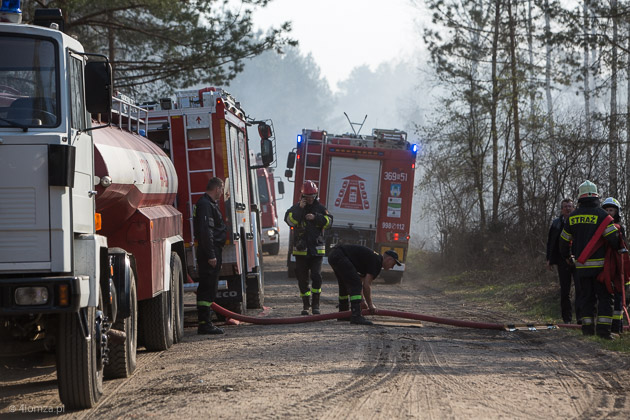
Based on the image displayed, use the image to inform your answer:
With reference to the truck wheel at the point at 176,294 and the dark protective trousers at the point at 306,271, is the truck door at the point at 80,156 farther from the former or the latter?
the dark protective trousers at the point at 306,271

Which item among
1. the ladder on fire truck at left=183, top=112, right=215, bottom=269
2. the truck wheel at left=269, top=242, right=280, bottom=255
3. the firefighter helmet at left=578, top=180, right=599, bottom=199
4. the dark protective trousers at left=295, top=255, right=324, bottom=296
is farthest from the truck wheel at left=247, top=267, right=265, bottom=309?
the truck wheel at left=269, top=242, right=280, bottom=255

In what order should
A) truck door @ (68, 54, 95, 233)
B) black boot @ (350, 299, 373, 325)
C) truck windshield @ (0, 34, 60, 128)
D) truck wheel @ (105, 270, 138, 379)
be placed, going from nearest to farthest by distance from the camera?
truck windshield @ (0, 34, 60, 128) < truck door @ (68, 54, 95, 233) < truck wheel @ (105, 270, 138, 379) < black boot @ (350, 299, 373, 325)

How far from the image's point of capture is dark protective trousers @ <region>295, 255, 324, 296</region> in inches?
492

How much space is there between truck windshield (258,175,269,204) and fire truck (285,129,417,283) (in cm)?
632

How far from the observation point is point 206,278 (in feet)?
34.6

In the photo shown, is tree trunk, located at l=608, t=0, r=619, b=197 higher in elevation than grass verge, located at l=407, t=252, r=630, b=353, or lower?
higher

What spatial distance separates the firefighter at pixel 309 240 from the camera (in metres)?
12.5

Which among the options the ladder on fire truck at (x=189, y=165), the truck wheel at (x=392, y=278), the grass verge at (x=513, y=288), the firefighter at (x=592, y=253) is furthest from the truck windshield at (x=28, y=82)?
the truck wheel at (x=392, y=278)

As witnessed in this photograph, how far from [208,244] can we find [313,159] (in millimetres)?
9872

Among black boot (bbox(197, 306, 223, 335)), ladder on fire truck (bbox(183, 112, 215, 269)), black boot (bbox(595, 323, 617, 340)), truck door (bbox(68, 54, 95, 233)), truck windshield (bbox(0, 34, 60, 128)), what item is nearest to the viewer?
truck windshield (bbox(0, 34, 60, 128))

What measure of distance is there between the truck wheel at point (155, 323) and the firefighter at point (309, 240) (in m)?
Result: 3.44

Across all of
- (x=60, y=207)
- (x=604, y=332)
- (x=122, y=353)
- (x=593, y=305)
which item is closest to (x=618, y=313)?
(x=593, y=305)

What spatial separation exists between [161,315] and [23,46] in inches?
152

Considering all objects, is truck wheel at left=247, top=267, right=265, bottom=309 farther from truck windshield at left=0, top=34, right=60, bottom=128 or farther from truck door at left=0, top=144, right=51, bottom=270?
truck door at left=0, top=144, right=51, bottom=270
